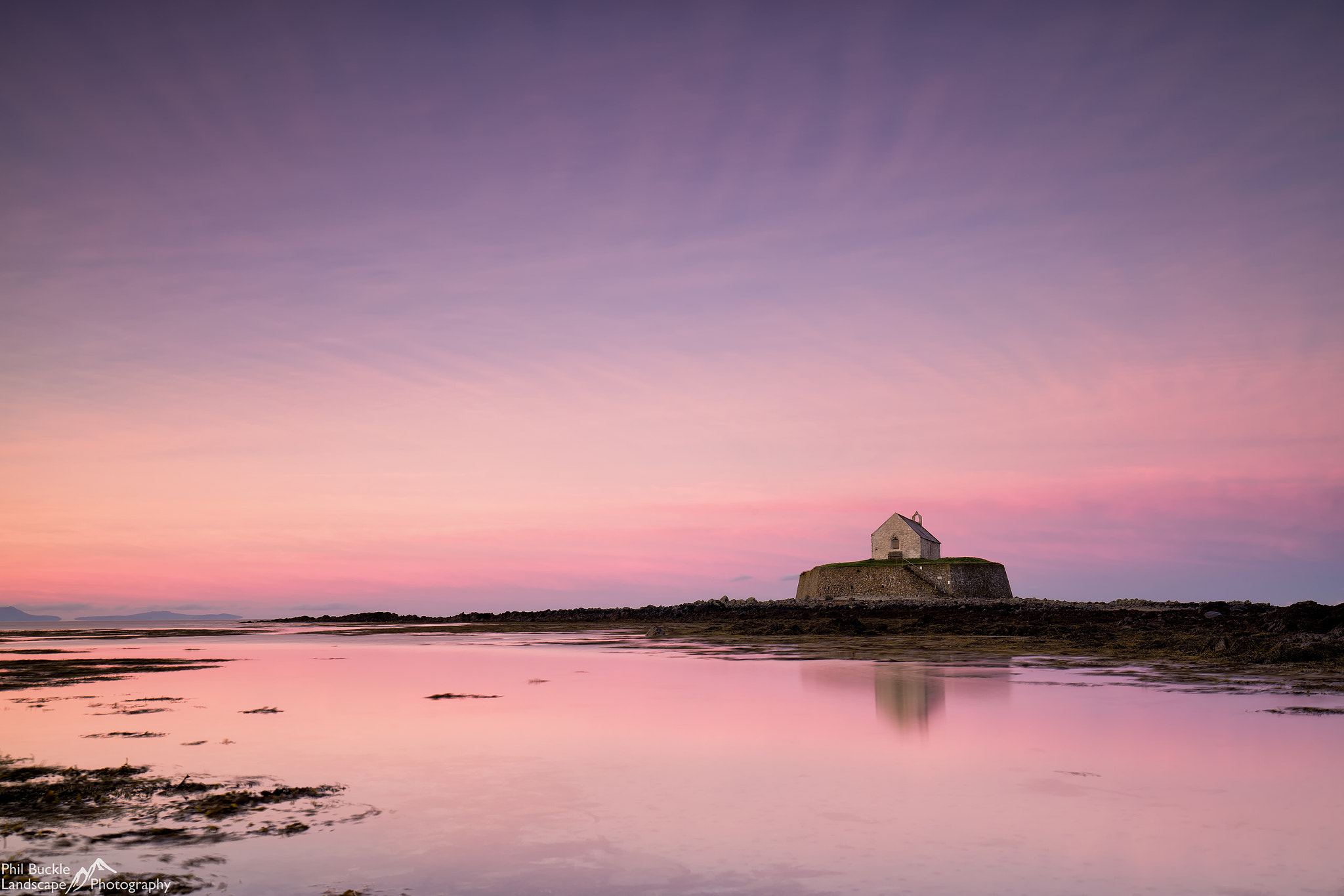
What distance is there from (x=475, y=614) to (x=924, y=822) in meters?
80.2

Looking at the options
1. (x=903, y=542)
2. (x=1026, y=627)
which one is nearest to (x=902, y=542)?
(x=903, y=542)

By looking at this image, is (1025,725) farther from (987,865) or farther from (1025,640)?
(1025,640)

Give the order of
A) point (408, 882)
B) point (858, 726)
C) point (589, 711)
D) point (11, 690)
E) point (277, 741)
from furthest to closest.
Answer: point (11, 690) → point (589, 711) → point (858, 726) → point (277, 741) → point (408, 882)

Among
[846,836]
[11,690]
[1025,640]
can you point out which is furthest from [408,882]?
[1025,640]

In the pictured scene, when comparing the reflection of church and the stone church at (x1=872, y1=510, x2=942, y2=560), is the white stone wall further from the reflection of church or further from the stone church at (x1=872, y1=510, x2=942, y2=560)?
the reflection of church

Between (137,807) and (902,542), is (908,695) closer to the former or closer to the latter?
(137,807)

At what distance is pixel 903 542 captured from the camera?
62469 mm

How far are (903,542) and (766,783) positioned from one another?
57656mm

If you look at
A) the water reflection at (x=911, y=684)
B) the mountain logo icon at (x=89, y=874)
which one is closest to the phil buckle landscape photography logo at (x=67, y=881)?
the mountain logo icon at (x=89, y=874)

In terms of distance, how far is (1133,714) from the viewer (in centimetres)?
1064

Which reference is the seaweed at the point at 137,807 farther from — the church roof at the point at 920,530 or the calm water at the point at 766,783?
the church roof at the point at 920,530

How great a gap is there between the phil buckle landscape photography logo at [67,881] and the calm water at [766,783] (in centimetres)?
18

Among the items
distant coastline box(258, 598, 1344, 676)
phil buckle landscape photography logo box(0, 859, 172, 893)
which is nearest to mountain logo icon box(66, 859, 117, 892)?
phil buckle landscape photography logo box(0, 859, 172, 893)

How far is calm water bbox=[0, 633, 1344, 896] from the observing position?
4.87 m
